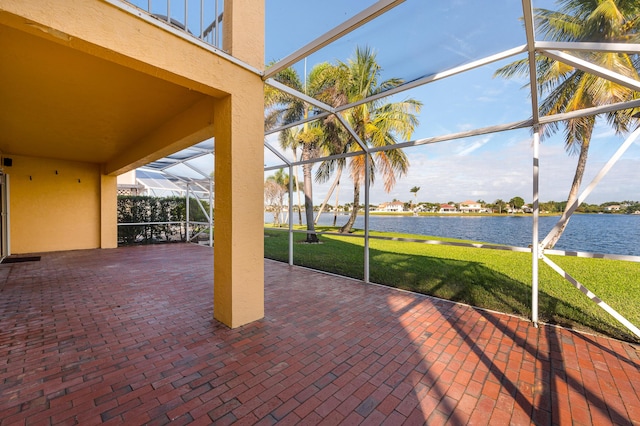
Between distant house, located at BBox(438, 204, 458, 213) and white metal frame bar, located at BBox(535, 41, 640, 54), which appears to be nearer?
white metal frame bar, located at BBox(535, 41, 640, 54)

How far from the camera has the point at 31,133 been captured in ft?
18.1

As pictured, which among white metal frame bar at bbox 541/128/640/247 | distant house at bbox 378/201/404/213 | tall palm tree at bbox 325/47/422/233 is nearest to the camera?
white metal frame bar at bbox 541/128/640/247

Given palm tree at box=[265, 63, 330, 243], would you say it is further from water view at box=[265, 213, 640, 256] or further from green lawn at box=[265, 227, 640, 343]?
green lawn at box=[265, 227, 640, 343]

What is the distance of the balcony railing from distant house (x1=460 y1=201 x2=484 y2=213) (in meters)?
12.1

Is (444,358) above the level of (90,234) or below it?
below

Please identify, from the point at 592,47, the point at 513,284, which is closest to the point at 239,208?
the point at 592,47

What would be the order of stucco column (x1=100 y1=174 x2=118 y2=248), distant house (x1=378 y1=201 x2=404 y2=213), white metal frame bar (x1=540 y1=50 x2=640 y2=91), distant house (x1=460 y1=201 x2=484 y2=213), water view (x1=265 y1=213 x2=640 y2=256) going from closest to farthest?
1. white metal frame bar (x1=540 y1=50 x2=640 y2=91)
2. water view (x1=265 y1=213 x2=640 y2=256)
3. stucco column (x1=100 y1=174 x2=118 y2=248)
4. distant house (x1=378 y1=201 x2=404 y2=213)
5. distant house (x1=460 y1=201 x2=484 y2=213)

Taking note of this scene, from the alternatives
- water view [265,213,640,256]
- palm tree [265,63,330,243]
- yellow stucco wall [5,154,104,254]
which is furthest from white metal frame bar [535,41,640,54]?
yellow stucco wall [5,154,104,254]

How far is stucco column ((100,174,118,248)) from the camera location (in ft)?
30.3

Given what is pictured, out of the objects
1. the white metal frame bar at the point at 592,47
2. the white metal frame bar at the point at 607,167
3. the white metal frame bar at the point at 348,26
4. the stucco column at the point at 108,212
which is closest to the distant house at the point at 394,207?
the white metal frame bar at the point at 607,167

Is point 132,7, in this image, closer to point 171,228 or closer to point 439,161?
point 171,228

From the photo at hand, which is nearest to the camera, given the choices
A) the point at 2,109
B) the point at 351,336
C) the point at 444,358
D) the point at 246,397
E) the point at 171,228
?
the point at 246,397

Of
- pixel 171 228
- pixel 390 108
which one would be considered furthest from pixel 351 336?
pixel 171 228

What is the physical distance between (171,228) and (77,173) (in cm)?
387
